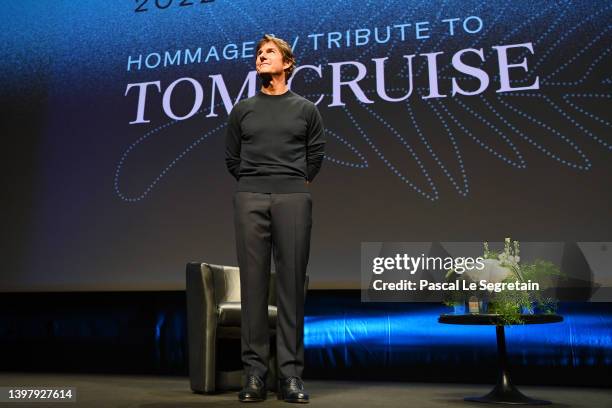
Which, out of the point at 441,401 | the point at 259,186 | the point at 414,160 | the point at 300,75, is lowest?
the point at 441,401

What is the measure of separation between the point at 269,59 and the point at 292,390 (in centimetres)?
100

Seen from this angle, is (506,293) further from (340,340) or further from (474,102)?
(340,340)

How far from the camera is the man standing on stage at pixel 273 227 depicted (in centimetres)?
212

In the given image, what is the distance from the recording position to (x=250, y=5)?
160 inches

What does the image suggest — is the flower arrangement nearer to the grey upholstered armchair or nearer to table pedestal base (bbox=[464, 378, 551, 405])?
table pedestal base (bbox=[464, 378, 551, 405])

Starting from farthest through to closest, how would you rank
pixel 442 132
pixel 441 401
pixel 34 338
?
pixel 34 338 < pixel 442 132 < pixel 441 401

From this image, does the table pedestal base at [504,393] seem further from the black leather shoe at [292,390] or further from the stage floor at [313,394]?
the black leather shoe at [292,390]

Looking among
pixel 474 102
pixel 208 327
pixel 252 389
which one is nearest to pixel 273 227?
pixel 252 389

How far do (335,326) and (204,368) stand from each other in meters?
1.27

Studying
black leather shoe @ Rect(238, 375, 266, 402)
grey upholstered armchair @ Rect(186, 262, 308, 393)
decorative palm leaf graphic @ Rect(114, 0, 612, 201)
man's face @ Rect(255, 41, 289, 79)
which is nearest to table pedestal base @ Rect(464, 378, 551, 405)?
grey upholstered armchair @ Rect(186, 262, 308, 393)

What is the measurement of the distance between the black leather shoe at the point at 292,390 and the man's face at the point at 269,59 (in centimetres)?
93

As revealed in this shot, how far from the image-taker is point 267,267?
7.09 ft

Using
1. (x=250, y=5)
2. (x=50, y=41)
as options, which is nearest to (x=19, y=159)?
(x=50, y=41)

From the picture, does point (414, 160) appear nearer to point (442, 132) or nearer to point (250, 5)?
point (442, 132)
